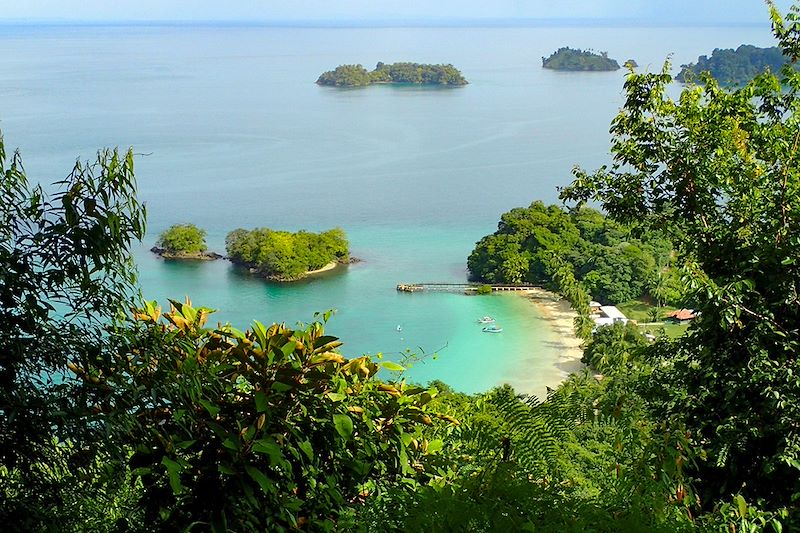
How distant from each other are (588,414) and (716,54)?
46034 millimetres

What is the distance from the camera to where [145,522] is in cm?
173

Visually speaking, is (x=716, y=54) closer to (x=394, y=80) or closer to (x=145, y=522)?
(x=394, y=80)

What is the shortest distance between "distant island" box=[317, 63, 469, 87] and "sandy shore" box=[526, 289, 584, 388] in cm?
3988

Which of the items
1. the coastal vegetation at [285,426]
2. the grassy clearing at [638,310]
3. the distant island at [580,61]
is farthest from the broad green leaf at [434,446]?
the distant island at [580,61]

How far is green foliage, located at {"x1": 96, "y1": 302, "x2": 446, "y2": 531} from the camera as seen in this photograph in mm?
1646

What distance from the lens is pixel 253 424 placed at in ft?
5.64

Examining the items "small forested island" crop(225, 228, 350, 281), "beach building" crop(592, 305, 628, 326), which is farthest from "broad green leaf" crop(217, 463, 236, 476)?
"small forested island" crop(225, 228, 350, 281)

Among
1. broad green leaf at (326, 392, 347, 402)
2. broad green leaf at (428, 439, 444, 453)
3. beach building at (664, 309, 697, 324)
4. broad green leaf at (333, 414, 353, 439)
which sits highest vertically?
broad green leaf at (326, 392, 347, 402)

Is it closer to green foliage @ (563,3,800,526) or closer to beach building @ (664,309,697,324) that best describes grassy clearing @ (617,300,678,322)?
beach building @ (664,309,697,324)

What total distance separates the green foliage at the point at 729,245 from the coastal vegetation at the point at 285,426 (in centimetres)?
1

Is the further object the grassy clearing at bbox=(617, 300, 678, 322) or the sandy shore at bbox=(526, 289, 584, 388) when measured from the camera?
the grassy clearing at bbox=(617, 300, 678, 322)

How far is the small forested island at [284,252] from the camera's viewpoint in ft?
85.8

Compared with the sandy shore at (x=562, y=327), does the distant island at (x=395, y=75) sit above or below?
above

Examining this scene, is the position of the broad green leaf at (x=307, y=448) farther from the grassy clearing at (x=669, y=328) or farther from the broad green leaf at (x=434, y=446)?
the grassy clearing at (x=669, y=328)
